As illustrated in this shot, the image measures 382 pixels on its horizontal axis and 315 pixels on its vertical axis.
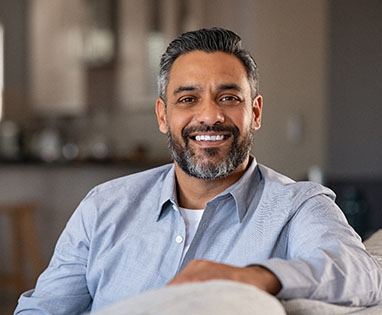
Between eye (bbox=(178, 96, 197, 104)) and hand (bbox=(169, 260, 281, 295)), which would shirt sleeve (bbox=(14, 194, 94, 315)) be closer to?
eye (bbox=(178, 96, 197, 104))

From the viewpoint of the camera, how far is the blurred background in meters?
4.92

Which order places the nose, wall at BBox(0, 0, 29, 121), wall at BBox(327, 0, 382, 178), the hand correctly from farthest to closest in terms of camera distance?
1. wall at BBox(0, 0, 29, 121)
2. wall at BBox(327, 0, 382, 178)
3. the nose
4. the hand

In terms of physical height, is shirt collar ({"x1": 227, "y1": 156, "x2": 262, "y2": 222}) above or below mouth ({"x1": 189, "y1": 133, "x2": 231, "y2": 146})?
below

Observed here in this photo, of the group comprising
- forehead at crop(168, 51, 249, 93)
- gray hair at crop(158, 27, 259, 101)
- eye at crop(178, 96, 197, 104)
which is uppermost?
gray hair at crop(158, 27, 259, 101)

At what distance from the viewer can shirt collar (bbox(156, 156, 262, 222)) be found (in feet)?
5.76

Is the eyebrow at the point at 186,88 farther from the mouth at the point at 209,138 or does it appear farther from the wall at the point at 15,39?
the wall at the point at 15,39

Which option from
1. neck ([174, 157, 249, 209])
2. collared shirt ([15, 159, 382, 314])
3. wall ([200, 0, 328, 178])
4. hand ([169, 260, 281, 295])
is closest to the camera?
hand ([169, 260, 281, 295])

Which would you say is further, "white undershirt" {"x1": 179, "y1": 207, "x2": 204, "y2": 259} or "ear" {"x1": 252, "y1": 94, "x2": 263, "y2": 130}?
"ear" {"x1": 252, "y1": 94, "x2": 263, "y2": 130}

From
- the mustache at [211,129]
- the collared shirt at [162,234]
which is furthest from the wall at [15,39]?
the mustache at [211,129]

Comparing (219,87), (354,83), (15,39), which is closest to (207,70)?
(219,87)

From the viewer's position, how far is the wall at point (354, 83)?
19.6ft

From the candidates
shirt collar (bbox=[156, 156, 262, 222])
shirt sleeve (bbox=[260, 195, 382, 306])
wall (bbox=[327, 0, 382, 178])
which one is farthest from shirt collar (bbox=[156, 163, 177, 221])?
wall (bbox=[327, 0, 382, 178])

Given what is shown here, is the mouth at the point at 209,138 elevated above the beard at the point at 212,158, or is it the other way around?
the mouth at the point at 209,138

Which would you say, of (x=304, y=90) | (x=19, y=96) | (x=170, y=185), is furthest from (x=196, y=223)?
(x=19, y=96)
